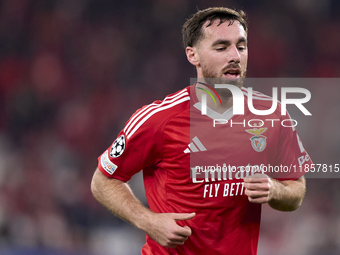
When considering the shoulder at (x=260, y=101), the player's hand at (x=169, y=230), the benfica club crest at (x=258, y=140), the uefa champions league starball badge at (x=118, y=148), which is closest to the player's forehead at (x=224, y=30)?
the shoulder at (x=260, y=101)

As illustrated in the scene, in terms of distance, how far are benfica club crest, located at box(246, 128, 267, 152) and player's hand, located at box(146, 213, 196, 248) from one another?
0.60 metres

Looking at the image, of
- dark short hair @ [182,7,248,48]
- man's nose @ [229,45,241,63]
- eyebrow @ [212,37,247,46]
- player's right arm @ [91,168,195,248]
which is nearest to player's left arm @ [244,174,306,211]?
player's right arm @ [91,168,195,248]

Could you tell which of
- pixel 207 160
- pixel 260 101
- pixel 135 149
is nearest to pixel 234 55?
pixel 260 101

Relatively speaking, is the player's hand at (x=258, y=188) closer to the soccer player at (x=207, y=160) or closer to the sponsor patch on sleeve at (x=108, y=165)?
the soccer player at (x=207, y=160)

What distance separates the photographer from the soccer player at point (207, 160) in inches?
101

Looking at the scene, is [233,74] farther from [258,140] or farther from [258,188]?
[258,188]

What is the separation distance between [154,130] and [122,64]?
178 inches

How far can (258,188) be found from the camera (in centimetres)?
223

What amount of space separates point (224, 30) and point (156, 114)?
655 mm

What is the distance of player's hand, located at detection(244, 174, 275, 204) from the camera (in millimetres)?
2227

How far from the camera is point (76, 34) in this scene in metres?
7.09

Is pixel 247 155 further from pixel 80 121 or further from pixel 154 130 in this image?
pixel 80 121

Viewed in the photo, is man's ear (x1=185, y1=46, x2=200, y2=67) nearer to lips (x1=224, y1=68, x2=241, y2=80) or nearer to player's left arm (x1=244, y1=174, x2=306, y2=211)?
lips (x1=224, y1=68, x2=241, y2=80)

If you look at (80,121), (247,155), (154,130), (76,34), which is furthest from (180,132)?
(76,34)
